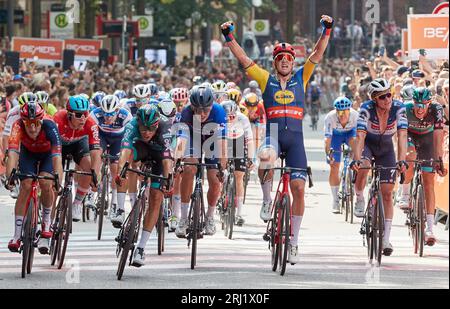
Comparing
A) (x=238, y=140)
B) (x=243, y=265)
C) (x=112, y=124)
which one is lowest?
(x=243, y=265)

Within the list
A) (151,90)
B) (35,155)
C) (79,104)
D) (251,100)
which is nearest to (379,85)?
(79,104)

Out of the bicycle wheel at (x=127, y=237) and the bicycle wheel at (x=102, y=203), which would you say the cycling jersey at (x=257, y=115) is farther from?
the bicycle wheel at (x=127, y=237)

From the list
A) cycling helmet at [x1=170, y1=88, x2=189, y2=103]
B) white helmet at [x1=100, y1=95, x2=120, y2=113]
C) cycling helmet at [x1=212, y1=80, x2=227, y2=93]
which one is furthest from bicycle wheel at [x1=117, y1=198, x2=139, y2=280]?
cycling helmet at [x1=212, y1=80, x2=227, y2=93]

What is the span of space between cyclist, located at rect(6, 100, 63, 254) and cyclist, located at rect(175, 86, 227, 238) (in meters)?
1.58

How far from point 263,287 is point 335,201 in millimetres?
9600

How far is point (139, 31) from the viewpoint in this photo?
49.4m

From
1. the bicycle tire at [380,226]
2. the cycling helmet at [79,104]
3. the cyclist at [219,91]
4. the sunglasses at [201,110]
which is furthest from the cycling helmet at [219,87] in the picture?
the bicycle tire at [380,226]

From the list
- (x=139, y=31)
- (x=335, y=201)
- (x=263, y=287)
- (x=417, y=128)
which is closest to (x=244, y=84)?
(x=139, y=31)

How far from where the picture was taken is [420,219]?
18.0 m

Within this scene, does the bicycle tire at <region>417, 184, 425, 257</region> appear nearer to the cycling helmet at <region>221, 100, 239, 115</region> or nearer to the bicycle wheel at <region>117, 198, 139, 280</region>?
the bicycle wheel at <region>117, 198, 139, 280</region>

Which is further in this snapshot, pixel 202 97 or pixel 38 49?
pixel 38 49

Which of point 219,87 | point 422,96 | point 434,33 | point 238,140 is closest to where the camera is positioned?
point 422,96

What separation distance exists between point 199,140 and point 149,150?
1.52m

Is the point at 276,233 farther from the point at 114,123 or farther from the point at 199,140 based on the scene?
the point at 114,123
